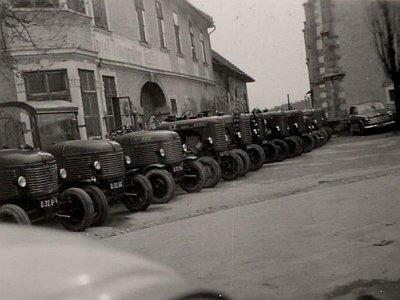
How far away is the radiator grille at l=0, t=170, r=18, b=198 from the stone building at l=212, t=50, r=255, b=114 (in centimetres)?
1633

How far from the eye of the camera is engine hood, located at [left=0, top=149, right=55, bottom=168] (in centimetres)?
602

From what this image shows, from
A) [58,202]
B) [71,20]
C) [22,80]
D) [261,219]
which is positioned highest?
[71,20]

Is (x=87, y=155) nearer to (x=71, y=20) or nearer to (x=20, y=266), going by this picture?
(x=71, y=20)

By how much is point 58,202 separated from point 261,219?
2.49 metres

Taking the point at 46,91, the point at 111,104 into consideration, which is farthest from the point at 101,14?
the point at 46,91

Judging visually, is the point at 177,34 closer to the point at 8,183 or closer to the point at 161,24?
the point at 161,24

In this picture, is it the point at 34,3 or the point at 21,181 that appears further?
the point at 34,3

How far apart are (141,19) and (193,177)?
6.84 meters

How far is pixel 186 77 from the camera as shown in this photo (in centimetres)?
1866

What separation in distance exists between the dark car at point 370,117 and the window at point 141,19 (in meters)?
9.63

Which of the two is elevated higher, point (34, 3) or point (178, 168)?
point (34, 3)

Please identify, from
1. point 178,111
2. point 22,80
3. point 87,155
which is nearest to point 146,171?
point 87,155

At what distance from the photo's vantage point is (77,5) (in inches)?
446

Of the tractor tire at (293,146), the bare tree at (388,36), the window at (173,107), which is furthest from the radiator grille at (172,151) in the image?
the bare tree at (388,36)
